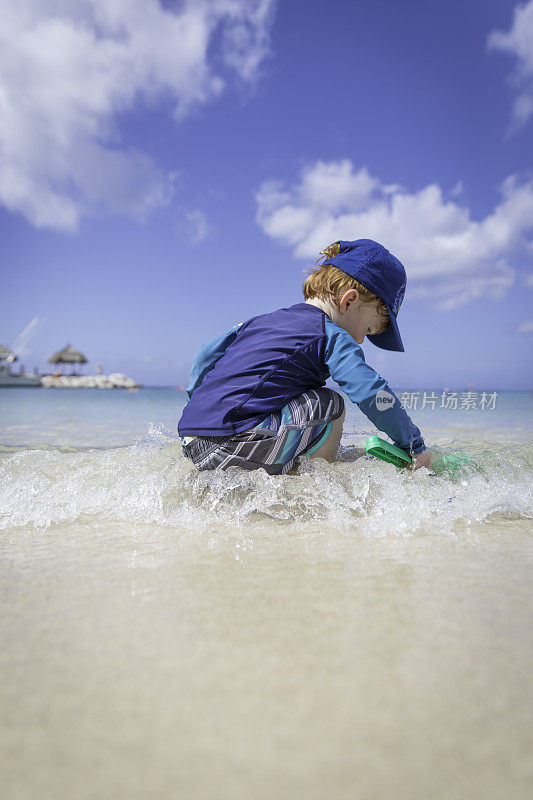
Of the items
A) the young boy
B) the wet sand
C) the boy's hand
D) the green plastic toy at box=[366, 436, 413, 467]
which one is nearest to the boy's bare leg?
the young boy

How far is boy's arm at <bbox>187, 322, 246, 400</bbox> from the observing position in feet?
6.64

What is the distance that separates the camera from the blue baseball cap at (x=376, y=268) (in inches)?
76.9

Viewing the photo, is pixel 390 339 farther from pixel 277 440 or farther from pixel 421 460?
pixel 277 440

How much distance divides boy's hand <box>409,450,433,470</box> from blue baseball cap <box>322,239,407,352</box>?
1.77 feet

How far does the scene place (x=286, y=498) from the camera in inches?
63.6

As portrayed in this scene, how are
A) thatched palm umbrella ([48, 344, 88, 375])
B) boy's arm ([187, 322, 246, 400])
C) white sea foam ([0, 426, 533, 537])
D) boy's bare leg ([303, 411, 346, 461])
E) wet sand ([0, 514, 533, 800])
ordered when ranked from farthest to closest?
thatched palm umbrella ([48, 344, 88, 375]) → boy's arm ([187, 322, 246, 400]) → boy's bare leg ([303, 411, 346, 461]) → white sea foam ([0, 426, 533, 537]) → wet sand ([0, 514, 533, 800])

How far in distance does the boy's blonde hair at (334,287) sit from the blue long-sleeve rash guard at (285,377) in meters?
0.19

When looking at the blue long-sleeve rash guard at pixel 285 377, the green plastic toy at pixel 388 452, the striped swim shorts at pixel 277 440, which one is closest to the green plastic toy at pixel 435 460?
the green plastic toy at pixel 388 452

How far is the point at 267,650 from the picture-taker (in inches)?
28.0

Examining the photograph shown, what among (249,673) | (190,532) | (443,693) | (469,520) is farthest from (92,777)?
(469,520)

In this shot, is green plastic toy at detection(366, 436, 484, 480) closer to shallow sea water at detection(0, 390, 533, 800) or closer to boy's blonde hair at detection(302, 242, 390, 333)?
shallow sea water at detection(0, 390, 533, 800)

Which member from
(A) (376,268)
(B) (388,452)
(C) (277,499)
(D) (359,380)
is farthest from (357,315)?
(C) (277,499)

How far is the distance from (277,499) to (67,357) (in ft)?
114

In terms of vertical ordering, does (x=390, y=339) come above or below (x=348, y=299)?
below
